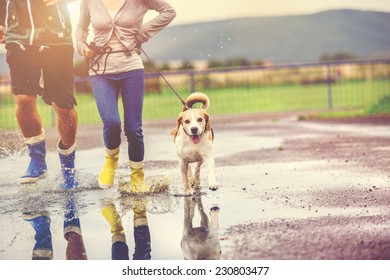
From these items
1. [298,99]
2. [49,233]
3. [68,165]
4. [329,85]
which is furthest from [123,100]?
[298,99]

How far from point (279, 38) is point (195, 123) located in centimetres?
384

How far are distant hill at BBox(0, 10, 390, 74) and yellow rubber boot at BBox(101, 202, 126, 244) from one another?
1436 mm

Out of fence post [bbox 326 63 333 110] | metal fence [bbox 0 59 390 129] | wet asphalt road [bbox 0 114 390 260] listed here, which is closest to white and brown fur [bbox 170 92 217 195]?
wet asphalt road [bbox 0 114 390 260]

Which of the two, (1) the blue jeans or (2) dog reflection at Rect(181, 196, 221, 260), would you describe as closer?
(2) dog reflection at Rect(181, 196, 221, 260)

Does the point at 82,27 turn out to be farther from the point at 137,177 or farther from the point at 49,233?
the point at 49,233

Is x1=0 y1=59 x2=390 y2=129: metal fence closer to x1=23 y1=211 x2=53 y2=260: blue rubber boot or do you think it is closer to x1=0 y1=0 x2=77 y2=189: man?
x1=0 y1=0 x2=77 y2=189: man

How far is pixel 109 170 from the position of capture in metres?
6.15

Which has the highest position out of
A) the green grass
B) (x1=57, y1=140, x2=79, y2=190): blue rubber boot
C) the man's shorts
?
the green grass

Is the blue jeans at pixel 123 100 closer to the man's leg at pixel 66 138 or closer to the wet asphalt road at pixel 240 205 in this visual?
the wet asphalt road at pixel 240 205

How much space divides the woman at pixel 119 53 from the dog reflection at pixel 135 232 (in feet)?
1.82

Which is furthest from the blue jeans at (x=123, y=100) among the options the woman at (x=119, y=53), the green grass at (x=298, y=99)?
the green grass at (x=298, y=99)

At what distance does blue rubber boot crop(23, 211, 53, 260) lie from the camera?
14.5ft

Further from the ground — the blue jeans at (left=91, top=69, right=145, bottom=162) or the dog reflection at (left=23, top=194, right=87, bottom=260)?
the blue jeans at (left=91, top=69, right=145, bottom=162)
